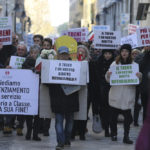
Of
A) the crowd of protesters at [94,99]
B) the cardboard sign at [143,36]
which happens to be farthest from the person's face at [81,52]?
the cardboard sign at [143,36]

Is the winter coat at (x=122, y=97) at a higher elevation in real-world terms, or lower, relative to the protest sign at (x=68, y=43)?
lower

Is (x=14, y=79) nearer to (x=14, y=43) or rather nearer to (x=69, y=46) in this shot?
(x=69, y=46)

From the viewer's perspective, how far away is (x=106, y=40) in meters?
12.7

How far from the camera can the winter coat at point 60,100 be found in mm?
9250

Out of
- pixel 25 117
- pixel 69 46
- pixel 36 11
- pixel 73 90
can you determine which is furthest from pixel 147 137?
pixel 36 11

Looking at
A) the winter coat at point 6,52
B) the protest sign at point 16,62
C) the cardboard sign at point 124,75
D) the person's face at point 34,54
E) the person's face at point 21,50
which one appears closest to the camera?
the cardboard sign at point 124,75

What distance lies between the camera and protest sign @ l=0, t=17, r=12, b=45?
475 inches

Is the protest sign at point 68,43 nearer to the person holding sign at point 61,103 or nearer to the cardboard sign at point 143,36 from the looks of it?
the person holding sign at point 61,103

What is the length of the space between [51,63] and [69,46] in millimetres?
750

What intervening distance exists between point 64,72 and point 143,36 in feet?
11.5

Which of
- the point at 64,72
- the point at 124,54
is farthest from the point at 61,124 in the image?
the point at 124,54

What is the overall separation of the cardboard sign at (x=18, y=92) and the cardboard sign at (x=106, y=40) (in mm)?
2794

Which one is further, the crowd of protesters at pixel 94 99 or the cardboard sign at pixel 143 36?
the cardboard sign at pixel 143 36

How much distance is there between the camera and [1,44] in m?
11.8
